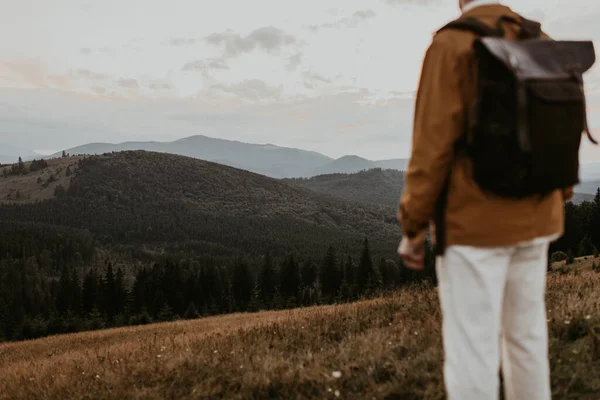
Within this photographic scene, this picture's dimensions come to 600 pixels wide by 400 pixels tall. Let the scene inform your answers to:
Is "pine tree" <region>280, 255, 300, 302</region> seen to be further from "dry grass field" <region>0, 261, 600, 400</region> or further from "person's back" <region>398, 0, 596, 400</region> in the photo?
"person's back" <region>398, 0, 596, 400</region>

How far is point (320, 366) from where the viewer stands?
15.1 feet

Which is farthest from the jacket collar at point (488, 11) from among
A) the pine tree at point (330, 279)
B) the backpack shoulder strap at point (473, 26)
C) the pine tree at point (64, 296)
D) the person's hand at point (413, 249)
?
the pine tree at point (64, 296)

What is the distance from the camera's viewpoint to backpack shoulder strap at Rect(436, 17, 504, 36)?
2.30 m

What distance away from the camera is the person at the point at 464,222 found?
2262 mm

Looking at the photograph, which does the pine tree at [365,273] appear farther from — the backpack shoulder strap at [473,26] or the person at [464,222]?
the backpack shoulder strap at [473,26]

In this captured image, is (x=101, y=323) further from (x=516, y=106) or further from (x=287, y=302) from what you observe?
(x=516, y=106)

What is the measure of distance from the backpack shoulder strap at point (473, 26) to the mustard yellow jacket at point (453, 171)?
29mm

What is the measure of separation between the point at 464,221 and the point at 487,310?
18.4 inches

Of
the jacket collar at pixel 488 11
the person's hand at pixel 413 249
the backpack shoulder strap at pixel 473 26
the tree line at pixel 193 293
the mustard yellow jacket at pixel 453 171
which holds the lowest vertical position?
the tree line at pixel 193 293

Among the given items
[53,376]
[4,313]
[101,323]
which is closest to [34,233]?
[4,313]

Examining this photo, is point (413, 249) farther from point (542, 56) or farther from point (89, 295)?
point (89, 295)

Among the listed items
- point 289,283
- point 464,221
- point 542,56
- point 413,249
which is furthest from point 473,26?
point 289,283

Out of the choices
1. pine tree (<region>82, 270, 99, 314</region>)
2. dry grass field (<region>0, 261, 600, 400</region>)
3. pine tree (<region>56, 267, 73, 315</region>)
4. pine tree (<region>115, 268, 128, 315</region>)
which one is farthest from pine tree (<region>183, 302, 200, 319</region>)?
dry grass field (<region>0, 261, 600, 400</region>)

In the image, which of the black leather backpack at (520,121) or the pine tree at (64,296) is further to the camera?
the pine tree at (64,296)
